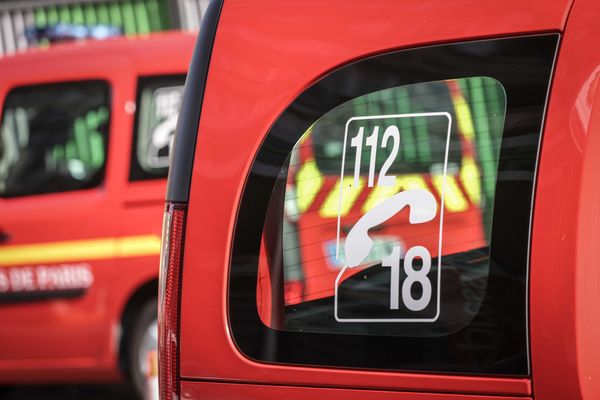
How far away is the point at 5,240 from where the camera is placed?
5.80 metres

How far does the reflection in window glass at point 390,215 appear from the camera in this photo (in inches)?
80.7

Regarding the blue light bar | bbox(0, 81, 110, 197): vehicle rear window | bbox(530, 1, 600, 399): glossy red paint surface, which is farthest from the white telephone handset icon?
the blue light bar

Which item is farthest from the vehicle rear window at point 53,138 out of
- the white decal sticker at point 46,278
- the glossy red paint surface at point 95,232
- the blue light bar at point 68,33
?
the blue light bar at point 68,33

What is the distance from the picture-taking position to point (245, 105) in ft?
7.35

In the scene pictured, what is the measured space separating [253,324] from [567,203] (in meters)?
→ 0.66

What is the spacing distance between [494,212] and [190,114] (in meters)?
0.67

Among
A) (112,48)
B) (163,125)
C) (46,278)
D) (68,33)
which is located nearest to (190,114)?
(163,125)

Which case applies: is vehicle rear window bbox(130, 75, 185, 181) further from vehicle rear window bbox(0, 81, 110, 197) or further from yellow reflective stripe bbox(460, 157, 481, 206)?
yellow reflective stripe bbox(460, 157, 481, 206)

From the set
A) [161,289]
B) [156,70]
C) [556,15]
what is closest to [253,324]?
[161,289]

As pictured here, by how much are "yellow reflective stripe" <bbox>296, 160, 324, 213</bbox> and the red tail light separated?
10.1 inches

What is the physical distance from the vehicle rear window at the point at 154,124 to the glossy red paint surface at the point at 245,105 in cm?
347

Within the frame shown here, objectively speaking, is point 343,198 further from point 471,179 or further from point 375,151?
point 471,179

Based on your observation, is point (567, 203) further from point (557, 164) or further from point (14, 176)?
point (14, 176)

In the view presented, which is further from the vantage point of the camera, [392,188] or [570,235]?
[392,188]
